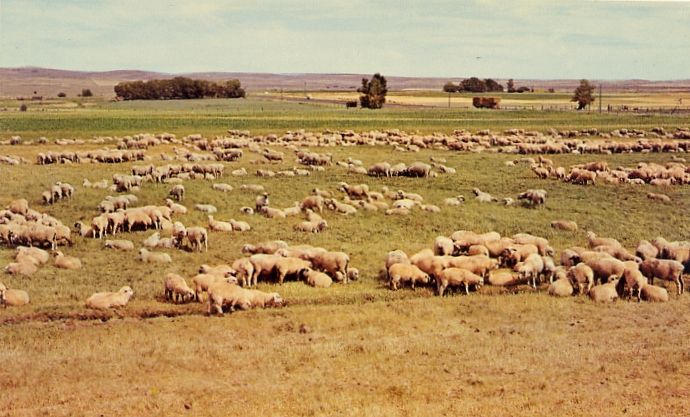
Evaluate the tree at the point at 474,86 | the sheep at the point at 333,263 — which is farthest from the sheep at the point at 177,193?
the tree at the point at 474,86

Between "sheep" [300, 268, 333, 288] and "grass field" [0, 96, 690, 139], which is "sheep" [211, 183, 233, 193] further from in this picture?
"grass field" [0, 96, 690, 139]

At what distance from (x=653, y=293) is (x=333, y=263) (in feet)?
25.0

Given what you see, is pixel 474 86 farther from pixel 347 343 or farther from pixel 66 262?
pixel 347 343

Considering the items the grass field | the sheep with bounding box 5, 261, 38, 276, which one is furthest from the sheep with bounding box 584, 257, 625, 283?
the grass field

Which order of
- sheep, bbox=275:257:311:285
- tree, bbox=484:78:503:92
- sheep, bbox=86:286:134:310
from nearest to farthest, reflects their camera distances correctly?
1. sheep, bbox=86:286:134:310
2. sheep, bbox=275:257:311:285
3. tree, bbox=484:78:503:92

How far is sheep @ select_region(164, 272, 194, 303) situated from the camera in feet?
49.4

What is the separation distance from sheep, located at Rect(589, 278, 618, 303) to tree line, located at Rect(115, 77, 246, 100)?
11657 cm

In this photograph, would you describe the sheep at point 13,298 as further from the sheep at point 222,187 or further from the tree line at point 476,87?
the tree line at point 476,87

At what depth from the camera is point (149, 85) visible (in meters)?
126

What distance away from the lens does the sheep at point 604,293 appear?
1506 centimetres

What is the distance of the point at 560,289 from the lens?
15.5 meters

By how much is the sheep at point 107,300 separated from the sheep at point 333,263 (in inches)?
193

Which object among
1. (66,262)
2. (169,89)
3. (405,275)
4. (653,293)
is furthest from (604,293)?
(169,89)

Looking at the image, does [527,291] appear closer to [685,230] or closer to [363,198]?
[685,230]
